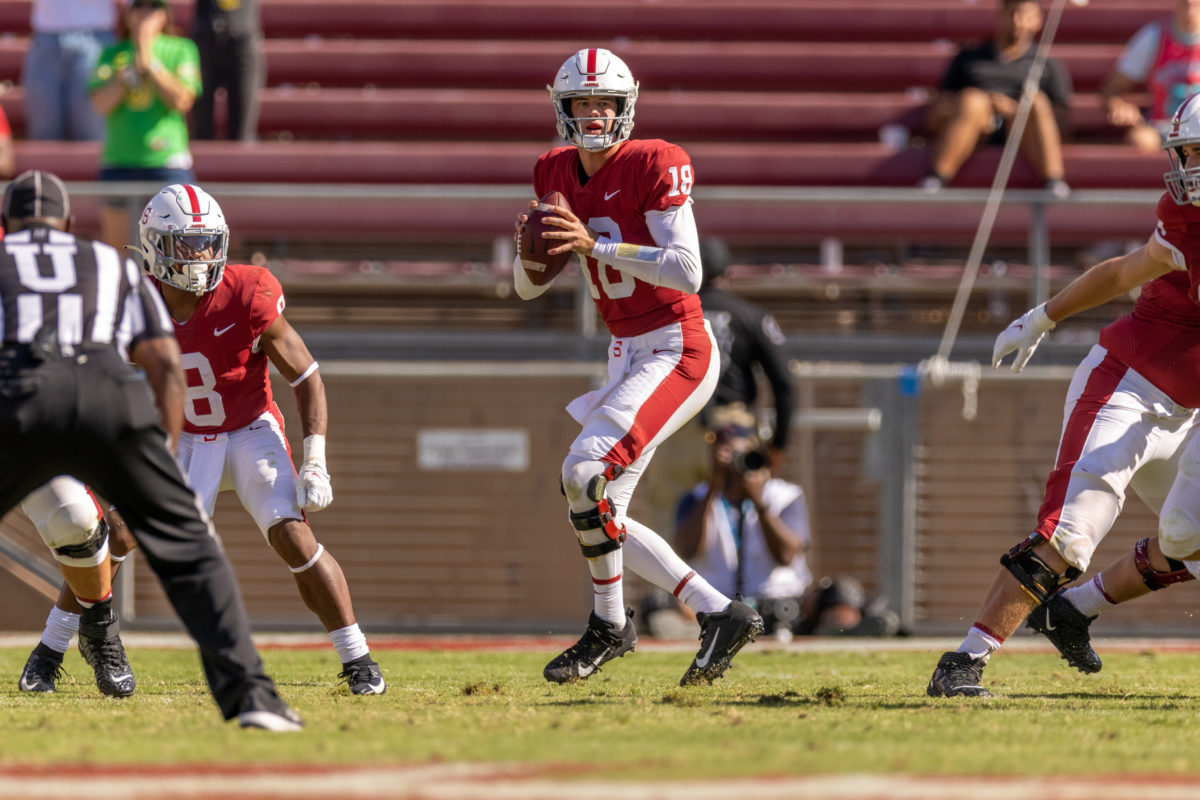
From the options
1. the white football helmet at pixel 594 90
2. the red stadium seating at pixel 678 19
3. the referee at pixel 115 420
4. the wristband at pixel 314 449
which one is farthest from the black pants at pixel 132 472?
the red stadium seating at pixel 678 19

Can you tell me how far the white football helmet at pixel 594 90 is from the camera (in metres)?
5.41

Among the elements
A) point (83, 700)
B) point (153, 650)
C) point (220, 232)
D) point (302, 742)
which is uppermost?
point (220, 232)

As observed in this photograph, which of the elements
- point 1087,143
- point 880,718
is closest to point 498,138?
point 1087,143

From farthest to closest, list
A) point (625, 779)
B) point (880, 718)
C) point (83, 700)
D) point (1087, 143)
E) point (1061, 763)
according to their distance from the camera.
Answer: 1. point (1087, 143)
2. point (83, 700)
3. point (880, 718)
4. point (1061, 763)
5. point (625, 779)

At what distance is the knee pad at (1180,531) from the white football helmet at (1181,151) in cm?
89

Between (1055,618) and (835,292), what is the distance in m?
4.62

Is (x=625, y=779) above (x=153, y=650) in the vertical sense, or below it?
above

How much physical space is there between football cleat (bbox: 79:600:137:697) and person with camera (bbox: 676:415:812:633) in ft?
10.6

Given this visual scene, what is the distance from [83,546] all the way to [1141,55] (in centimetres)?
762

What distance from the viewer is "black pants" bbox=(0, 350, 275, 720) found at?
12.7 ft

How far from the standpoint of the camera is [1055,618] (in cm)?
545

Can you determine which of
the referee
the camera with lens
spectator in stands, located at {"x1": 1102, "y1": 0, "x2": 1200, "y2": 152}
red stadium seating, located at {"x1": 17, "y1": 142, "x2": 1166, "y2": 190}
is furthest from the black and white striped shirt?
spectator in stands, located at {"x1": 1102, "y1": 0, "x2": 1200, "y2": 152}

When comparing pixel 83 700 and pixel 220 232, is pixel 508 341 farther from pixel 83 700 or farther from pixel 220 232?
pixel 83 700

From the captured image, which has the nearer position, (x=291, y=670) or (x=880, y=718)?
(x=880, y=718)
